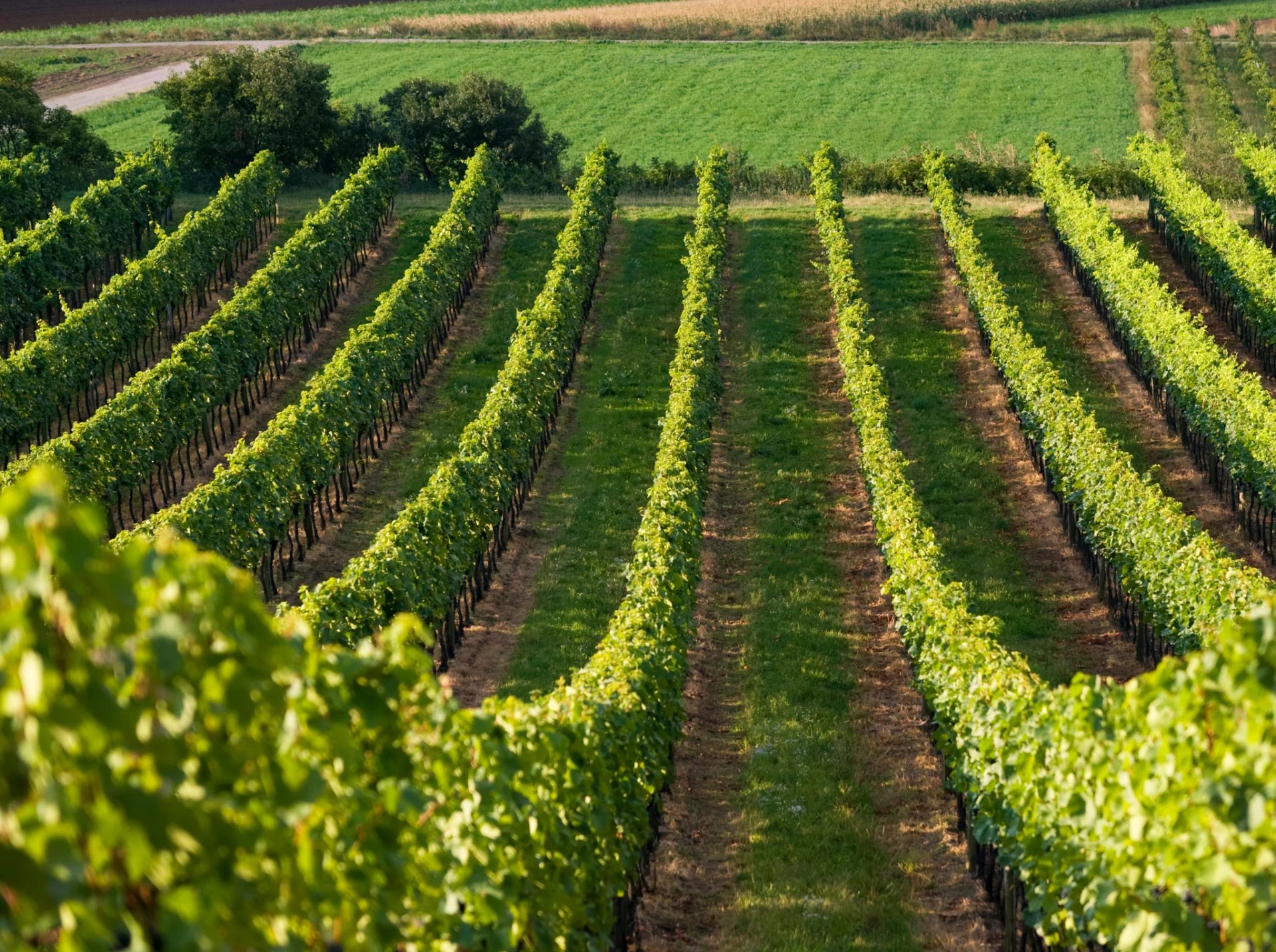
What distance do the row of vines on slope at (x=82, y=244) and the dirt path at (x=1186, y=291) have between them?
91.5 ft

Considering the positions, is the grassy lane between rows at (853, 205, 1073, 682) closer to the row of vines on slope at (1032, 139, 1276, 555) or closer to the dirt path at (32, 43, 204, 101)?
the row of vines on slope at (1032, 139, 1276, 555)

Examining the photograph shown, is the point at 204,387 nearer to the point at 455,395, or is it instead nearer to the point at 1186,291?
the point at 455,395

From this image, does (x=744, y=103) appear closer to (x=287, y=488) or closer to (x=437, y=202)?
(x=437, y=202)

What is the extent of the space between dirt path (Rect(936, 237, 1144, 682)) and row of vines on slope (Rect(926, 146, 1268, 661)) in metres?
0.35

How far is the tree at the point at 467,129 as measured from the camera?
5562 centimetres

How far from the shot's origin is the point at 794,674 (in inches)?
947

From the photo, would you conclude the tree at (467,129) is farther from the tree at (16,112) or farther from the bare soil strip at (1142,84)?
the bare soil strip at (1142,84)

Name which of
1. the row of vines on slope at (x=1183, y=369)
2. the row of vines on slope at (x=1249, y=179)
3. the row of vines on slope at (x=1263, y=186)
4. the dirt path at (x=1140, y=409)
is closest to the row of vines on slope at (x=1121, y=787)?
the row of vines on slope at (x=1183, y=369)

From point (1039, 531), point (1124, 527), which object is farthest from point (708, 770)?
point (1039, 531)

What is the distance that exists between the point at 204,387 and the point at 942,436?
16.0 m

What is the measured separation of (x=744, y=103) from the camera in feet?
228

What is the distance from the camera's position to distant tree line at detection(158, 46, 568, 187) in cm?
5531

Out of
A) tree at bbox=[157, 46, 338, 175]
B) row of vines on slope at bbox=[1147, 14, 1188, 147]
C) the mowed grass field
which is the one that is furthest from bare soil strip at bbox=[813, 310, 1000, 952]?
the mowed grass field

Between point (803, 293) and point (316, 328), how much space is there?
1350cm
